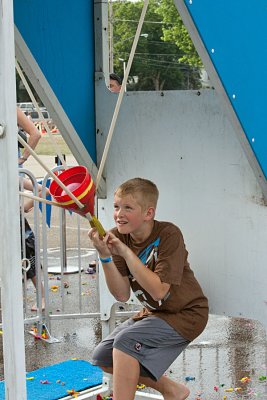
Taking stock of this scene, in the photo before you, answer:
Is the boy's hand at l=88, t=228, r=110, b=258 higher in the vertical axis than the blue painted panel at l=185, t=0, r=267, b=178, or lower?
lower

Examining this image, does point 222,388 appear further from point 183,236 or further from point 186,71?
point 186,71

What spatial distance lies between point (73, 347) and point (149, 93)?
2.33 m

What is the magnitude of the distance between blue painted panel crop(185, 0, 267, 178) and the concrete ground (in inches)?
74.2

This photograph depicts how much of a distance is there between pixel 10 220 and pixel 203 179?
1.65 metres

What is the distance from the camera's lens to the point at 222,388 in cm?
508

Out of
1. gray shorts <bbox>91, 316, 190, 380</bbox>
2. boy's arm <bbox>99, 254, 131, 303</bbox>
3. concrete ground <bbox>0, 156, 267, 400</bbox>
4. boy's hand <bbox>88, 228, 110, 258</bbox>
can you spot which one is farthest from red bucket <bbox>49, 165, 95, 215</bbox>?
concrete ground <bbox>0, 156, 267, 400</bbox>

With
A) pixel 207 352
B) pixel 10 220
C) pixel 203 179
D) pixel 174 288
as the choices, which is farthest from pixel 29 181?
pixel 10 220

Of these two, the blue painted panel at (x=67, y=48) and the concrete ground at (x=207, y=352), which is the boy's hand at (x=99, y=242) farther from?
the concrete ground at (x=207, y=352)

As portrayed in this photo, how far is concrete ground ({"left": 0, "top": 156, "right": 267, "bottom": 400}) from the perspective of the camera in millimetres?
5117

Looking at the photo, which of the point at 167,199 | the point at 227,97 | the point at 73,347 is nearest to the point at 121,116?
the point at 167,199

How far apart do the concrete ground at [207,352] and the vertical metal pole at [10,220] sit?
2.32 m

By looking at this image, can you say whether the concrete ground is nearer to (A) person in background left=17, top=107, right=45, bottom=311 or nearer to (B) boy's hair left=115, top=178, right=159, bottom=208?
(A) person in background left=17, top=107, right=45, bottom=311

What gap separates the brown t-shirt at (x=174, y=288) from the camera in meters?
3.91

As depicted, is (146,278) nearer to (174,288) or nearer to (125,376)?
(174,288)
